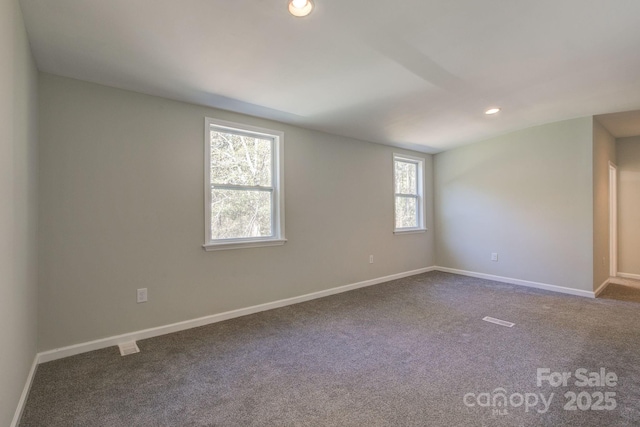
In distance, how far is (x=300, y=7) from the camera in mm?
1768

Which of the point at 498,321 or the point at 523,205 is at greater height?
the point at 523,205

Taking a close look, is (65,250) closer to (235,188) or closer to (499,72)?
(235,188)

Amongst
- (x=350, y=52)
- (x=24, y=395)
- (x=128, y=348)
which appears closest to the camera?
(x=24, y=395)

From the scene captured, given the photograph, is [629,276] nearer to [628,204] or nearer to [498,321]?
[628,204]

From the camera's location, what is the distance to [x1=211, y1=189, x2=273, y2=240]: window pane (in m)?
3.21

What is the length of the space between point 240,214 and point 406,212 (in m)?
3.12

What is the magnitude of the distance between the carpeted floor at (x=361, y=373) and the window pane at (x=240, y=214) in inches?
37.4

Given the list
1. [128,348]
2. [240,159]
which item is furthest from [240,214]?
[128,348]

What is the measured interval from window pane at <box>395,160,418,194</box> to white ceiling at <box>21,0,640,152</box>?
6.21ft

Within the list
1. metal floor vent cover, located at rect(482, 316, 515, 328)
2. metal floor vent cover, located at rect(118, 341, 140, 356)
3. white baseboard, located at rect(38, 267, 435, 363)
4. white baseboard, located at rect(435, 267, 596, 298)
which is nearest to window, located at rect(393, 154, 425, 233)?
white baseboard, located at rect(435, 267, 596, 298)

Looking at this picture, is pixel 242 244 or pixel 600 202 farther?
pixel 600 202

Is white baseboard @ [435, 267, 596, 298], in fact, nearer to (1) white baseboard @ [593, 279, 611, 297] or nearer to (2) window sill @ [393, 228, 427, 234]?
(1) white baseboard @ [593, 279, 611, 297]

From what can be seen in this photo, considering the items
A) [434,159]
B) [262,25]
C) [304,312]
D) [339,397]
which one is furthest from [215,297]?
[434,159]

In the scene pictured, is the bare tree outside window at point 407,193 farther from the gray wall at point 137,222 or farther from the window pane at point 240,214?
the window pane at point 240,214
